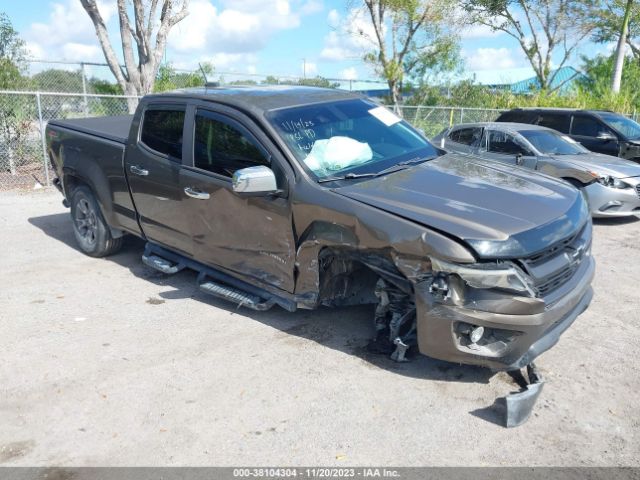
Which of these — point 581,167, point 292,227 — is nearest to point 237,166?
point 292,227

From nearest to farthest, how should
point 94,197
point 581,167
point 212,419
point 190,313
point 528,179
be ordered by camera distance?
point 212,419
point 528,179
point 190,313
point 94,197
point 581,167

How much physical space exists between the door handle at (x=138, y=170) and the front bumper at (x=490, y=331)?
3.05m

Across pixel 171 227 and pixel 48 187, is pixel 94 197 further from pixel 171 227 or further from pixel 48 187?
pixel 48 187

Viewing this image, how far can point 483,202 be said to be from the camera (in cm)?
362

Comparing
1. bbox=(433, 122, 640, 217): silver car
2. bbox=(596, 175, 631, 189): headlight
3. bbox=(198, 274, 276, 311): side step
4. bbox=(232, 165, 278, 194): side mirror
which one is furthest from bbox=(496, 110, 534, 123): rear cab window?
bbox=(232, 165, 278, 194): side mirror

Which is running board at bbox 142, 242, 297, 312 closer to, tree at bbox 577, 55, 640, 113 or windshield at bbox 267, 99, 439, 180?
windshield at bbox 267, 99, 439, 180

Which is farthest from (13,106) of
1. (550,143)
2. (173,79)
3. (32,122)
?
(550,143)

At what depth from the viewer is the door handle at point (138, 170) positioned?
5.23 metres

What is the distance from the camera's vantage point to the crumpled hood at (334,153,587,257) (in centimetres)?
327

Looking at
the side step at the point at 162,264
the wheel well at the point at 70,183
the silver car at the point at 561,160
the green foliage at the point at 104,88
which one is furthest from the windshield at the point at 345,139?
the green foliage at the point at 104,88

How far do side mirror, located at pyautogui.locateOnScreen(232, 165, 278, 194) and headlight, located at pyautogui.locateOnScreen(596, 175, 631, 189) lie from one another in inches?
237

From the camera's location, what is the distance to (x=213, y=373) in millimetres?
3877

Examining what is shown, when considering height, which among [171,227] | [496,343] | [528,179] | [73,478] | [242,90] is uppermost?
[242,90]

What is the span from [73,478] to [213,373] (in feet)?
3.88
